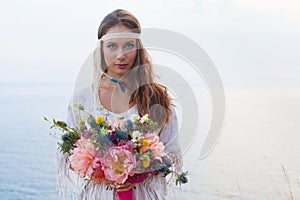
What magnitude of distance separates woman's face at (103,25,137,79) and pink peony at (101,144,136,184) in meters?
0.53

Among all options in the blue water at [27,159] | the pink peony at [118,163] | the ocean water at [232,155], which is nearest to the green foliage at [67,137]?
the pink peony at [118,163]

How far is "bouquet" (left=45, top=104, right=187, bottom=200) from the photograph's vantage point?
1.89 m

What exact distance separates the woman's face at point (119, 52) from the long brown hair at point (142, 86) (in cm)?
3

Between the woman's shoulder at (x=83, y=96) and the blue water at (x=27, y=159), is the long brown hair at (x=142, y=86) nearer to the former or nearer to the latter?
the woman's shoulder at (x=83, y=96)

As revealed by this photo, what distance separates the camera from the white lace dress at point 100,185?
84.4 inches

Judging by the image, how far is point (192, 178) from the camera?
25.5 ft

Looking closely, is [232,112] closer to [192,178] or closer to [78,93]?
[192,178]

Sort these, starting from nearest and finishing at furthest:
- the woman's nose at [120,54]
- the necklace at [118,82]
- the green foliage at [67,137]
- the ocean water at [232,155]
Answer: the green foliage at [67,137] < the woman's nose at [120,54] < the necklace at [118,82] < the ocean water at [232,155]

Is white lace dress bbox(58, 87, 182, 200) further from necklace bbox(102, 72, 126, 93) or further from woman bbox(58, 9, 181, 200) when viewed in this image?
necklace bbox(102, 72, 126, 93)

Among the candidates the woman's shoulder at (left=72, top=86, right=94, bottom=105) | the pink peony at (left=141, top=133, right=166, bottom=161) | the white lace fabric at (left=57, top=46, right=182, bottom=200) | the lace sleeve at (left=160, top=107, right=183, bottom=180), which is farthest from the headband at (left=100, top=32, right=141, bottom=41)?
the pink peony at (left=141, top=133, right=166, bottom=161)

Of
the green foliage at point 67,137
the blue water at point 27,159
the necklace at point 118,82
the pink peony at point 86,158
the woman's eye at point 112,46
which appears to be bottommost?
the pink peony at point 86,158

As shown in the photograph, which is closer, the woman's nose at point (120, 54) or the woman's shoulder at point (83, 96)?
the woman's nose at point (120, 54)

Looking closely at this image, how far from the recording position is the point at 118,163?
188 centimetres

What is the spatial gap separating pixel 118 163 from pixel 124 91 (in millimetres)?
579
